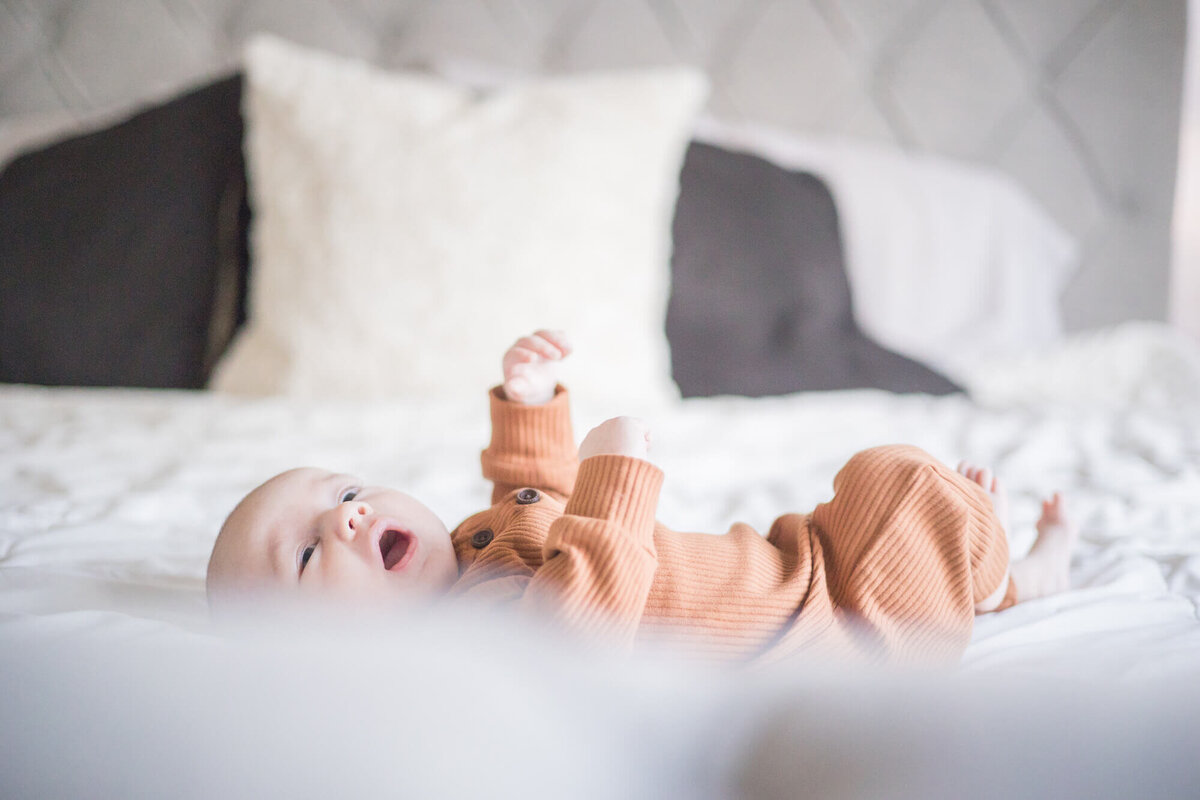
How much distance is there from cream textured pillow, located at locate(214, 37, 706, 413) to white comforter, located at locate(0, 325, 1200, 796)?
0.24 feet

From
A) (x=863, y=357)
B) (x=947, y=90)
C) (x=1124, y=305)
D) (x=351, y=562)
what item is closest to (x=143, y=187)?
(x=351, y=562)

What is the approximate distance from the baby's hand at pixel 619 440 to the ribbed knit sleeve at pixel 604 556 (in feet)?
0.05

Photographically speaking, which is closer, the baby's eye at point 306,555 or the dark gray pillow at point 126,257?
the baby's eye at point 306,555

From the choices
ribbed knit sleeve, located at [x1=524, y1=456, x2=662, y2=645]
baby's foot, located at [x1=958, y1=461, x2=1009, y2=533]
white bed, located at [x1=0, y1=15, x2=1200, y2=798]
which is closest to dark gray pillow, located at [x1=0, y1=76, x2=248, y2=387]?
white bed, located at [x1=0, y1=15, x2=1200, y2=798]

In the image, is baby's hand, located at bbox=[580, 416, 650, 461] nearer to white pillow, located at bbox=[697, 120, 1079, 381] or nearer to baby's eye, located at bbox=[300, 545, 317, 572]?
baby's eye, located at bbox=[300, 545, 317, 572]

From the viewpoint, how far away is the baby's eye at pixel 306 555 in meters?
0.55

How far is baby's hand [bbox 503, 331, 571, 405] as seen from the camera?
0.66m

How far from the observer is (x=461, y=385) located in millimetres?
1136

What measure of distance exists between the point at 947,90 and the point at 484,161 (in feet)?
3.75

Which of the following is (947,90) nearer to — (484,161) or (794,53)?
(794,53)

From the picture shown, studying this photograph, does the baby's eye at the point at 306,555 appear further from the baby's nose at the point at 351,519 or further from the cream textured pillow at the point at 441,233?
the cream textured pillow at the point at 441,233

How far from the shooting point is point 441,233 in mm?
1139

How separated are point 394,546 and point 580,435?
1.16ft

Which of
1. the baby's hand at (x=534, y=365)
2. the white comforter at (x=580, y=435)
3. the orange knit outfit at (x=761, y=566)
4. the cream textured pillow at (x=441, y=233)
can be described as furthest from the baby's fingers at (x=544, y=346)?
the cream textured pillow at (x=441, y=233)
